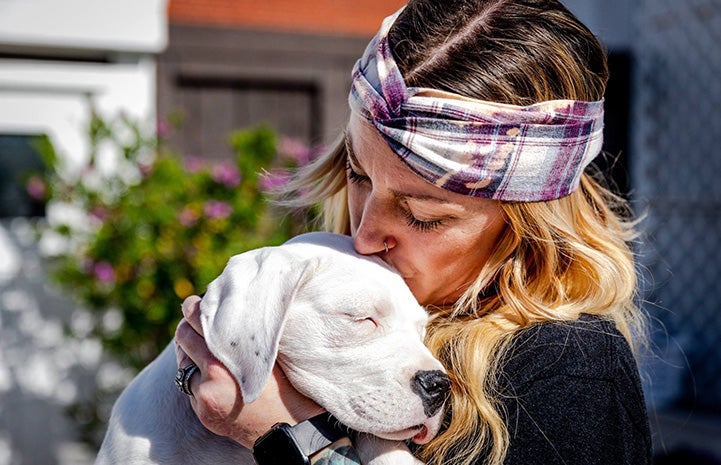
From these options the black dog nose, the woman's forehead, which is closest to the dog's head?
the black dog nose

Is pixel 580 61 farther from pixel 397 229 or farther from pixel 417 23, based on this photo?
pixel 397 229

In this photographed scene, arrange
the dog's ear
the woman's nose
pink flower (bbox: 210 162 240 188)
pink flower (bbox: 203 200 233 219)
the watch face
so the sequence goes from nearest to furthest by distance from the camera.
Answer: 1. the watch face
2. the dog's ear
3. the woman's nose
4. pink flower (bbox: 203 200 233 219)
5. pink flower (bbox: 210 162 240 188)

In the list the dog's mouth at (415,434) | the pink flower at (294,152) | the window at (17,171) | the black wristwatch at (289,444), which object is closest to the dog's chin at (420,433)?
the dog's mouth at (415,434)

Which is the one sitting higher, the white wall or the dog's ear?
the dog's ear

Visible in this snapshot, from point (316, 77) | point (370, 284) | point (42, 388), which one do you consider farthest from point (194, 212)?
point (370, 284)

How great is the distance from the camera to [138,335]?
5.23 metres

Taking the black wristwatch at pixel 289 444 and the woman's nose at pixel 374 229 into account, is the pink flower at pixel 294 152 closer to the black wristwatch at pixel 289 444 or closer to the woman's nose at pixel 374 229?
the woman's nose at pixel 374 229

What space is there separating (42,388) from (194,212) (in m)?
1.96

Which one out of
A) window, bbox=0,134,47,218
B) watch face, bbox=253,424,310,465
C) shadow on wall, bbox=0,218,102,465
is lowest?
shadow on wall, bbox=0,218,102,465

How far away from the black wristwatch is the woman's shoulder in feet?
1.39

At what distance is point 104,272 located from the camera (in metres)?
5.02

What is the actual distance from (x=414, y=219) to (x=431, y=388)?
0.37 metres

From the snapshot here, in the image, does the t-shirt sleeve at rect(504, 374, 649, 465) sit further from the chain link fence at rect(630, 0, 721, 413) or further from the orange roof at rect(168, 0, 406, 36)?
the orange roof at rect(168, 0, 406, 36)

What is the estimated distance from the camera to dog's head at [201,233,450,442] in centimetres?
177
